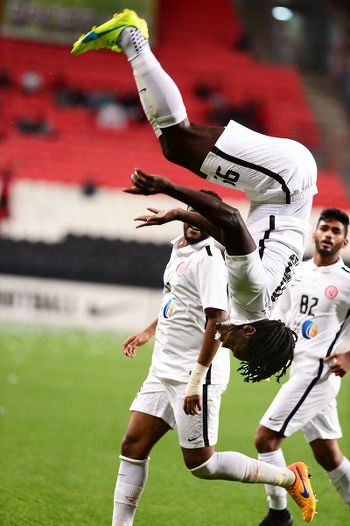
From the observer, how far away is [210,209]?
3922mm

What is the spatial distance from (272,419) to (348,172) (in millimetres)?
15325

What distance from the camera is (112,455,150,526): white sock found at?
500 centimetres

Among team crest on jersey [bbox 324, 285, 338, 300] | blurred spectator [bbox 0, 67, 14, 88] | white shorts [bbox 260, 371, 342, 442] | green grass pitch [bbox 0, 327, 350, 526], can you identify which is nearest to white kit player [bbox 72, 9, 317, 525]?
white shorts [bbox 260, 371, 342, 442]

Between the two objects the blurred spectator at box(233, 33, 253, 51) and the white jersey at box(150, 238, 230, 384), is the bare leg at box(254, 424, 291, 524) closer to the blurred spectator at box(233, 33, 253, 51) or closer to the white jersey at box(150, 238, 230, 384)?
the white jersey at box(150, 238, 230, 384)

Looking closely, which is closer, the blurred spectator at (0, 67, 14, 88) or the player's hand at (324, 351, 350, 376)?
the player's hand at (324, 351, 350, 376)

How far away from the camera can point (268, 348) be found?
176 inches

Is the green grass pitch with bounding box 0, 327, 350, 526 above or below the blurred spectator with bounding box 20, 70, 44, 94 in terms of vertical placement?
below

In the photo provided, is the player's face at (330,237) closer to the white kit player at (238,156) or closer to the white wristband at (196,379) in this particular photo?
the white kit player at (238,156)

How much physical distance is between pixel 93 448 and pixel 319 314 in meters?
3.02

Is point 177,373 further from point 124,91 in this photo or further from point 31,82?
point 31,82

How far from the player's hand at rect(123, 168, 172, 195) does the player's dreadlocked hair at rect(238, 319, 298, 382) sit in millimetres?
1080

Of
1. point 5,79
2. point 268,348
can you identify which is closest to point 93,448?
point 268,348

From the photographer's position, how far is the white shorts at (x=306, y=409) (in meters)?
5.66

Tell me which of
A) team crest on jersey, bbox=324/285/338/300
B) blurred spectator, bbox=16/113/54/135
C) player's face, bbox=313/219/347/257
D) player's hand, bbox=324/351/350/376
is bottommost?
blurred spectator, bbox=16/113/54/135
